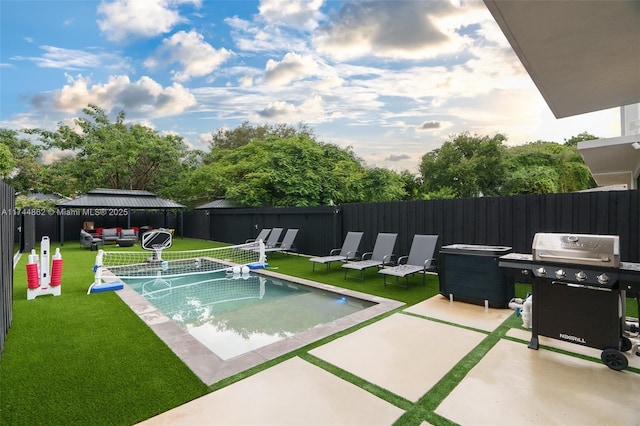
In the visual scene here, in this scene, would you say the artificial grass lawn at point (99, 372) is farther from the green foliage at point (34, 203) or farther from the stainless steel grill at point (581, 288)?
the green foliage at point (34, 203)

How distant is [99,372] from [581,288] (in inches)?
187

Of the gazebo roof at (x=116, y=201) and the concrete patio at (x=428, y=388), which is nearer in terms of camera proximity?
the concrete patio at (x=428, y=388)

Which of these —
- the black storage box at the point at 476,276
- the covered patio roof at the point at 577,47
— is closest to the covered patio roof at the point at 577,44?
the covered patio roof at the point at 577,47

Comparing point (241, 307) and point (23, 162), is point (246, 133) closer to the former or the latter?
point (23, 162)

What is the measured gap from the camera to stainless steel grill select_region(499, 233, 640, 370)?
116 inches

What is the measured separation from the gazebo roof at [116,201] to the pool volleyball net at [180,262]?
6.26 m

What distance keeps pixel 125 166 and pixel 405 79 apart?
18717 mm

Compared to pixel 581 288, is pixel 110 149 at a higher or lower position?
higher

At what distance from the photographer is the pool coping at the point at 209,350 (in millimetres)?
3064

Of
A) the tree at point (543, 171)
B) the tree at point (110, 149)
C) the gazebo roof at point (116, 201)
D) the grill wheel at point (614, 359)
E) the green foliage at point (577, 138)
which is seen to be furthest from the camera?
the green foliage at point (577, 138)

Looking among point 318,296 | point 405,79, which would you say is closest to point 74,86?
point 405,79

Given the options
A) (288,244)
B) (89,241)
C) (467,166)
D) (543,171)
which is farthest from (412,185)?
(89,241)

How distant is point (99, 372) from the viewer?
2.96m

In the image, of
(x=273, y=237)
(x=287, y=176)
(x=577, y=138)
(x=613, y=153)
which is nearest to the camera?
(x=613, y=153)
